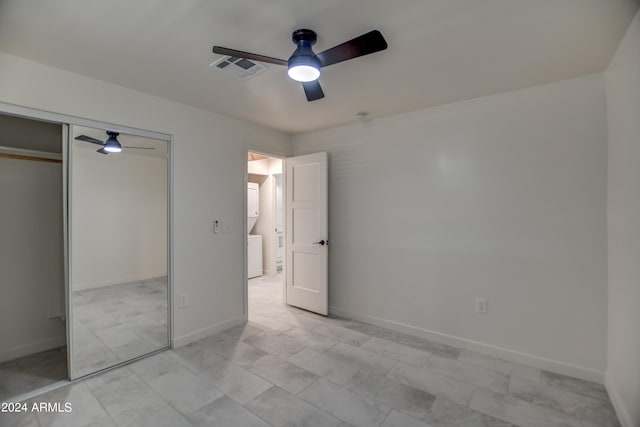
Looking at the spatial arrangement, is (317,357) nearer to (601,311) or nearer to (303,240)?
(303,240)

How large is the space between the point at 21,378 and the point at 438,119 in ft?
14.3

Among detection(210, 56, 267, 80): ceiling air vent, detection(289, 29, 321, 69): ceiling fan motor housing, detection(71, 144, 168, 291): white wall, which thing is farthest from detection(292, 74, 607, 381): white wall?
detection(71, 144, 168, 291): white wall

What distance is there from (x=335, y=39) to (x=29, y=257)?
336 centimetres

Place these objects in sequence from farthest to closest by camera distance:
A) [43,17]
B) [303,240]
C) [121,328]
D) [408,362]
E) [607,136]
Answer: [303,240] → [121,328] → [408,362] → [607,136] → [43,17]

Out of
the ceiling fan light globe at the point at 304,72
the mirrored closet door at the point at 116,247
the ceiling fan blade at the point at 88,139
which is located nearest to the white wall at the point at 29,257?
the ceiling fan blade at the point at 88,139

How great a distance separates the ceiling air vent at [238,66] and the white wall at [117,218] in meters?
1.25

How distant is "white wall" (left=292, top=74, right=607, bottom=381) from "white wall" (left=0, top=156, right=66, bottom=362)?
306cm

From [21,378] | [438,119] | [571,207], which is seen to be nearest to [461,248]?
[571,207]

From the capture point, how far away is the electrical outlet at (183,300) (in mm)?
3018

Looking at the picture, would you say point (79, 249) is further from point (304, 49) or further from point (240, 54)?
point (304, 49)

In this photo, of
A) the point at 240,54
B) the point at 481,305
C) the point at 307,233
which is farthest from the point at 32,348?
the point at 481,305

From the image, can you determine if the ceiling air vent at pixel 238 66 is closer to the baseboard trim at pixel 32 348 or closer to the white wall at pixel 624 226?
the white wall at pixel 624 226

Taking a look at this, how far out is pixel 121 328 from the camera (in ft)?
9.63

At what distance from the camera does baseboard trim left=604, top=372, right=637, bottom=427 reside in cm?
182
